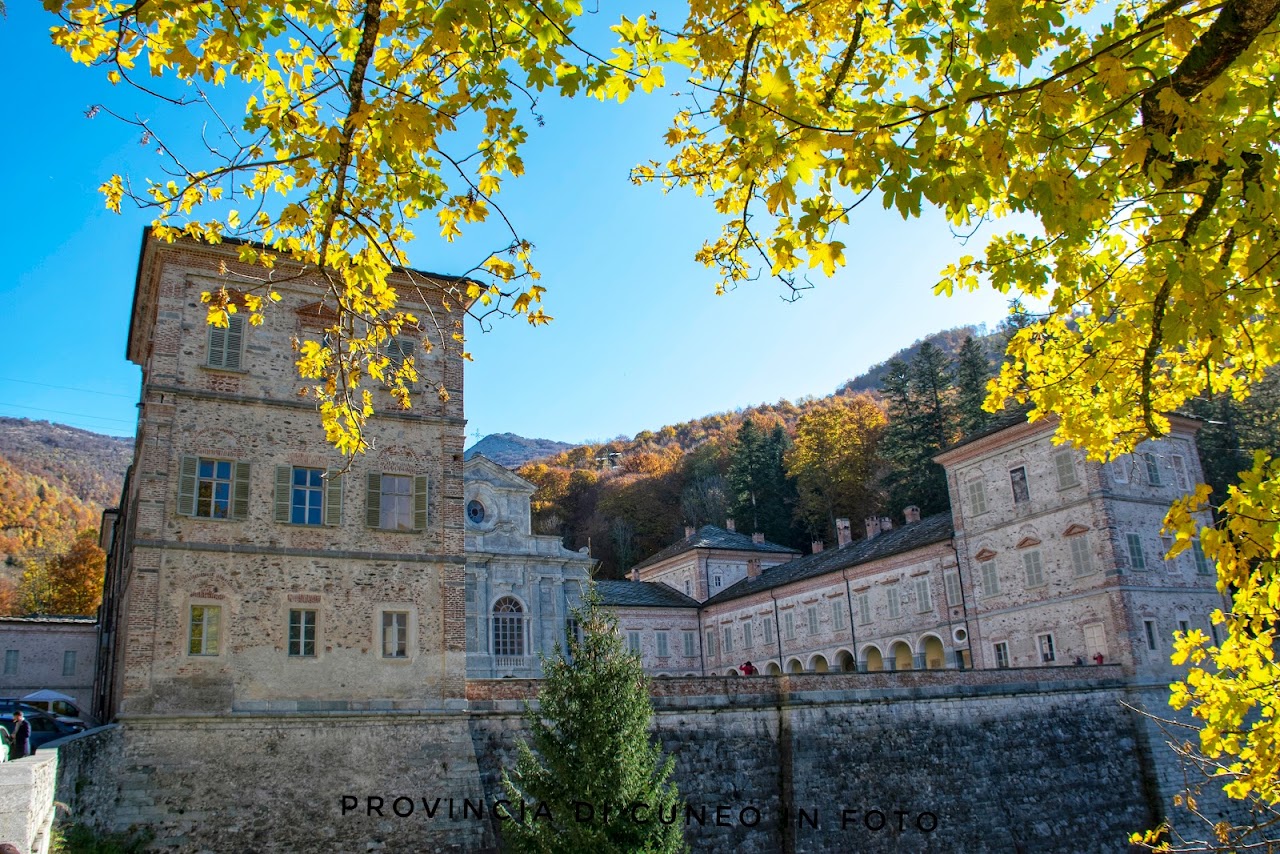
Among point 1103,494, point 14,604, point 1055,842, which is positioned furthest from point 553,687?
point 14,604

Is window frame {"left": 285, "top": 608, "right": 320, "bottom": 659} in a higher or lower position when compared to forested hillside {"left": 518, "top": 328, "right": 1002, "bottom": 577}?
lower

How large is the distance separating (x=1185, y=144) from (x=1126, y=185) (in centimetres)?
99

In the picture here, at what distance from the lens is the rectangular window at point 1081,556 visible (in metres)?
30.1

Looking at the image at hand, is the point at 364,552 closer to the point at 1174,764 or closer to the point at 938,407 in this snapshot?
the point at 1174,764

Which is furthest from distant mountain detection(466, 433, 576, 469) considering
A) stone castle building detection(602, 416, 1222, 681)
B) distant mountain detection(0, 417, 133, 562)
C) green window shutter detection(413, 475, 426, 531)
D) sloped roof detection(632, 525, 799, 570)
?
green window shutter detection(413, 475, 426, 531)

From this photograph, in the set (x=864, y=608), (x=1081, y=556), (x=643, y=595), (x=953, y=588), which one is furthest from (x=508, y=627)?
(x=1081, y=556)

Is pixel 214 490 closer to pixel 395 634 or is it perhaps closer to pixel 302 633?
pixel 302 633

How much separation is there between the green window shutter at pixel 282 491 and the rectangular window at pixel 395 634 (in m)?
2.88

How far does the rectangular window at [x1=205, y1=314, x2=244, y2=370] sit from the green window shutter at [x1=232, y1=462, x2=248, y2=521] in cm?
216

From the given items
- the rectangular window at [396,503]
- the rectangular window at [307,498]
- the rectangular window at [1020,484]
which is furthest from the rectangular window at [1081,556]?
the rectangular window at [307,498]

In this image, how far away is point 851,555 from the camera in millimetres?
40969

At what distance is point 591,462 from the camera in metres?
98.1

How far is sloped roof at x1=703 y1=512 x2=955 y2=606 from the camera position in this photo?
3741 centimetres

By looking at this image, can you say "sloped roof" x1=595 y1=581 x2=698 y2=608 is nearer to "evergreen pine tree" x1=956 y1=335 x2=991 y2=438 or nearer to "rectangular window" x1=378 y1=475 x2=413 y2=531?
"evergreen pine tree" x1=956 y1=335 x2=991 y2=438
